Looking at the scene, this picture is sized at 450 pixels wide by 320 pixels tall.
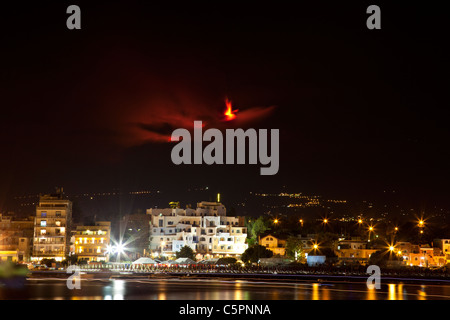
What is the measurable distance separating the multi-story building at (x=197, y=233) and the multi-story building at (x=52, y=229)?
15.1m

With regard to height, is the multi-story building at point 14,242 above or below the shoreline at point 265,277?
above

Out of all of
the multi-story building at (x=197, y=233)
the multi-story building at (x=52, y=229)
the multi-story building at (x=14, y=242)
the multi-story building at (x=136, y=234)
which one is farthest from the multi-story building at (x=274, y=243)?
the multi-story building at (x=14, y=242)

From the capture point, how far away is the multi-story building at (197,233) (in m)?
90.9

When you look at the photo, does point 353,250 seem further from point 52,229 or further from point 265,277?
point 52,229

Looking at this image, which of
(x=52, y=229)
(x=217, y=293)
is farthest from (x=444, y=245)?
(x=217, y=293)

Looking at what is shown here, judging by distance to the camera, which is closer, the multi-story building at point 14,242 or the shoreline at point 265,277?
the shoreline at point 265,277

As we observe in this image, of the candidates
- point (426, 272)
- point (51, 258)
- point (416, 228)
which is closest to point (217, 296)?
point (426, 272)

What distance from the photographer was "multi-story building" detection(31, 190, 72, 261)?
81.8 meters

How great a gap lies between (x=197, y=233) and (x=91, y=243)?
55.9ft

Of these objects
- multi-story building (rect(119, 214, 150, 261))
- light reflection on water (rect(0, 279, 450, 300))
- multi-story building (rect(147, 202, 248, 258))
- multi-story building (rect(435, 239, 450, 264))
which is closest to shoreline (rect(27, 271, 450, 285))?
light reflection on water (rect(0, 279, 450, 300))

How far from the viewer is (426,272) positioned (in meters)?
59.7

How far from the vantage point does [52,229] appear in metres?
83.2
